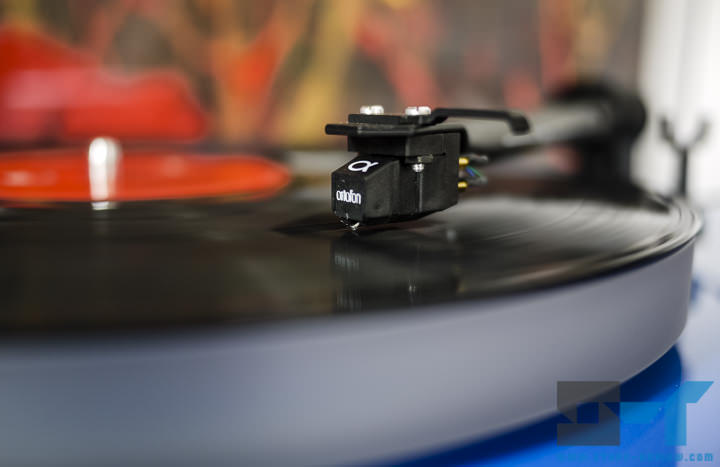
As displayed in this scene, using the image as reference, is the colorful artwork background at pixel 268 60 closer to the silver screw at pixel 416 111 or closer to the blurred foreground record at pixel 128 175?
the blurred foreground record at pixel 128 175

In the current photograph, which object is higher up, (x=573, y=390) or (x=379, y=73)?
(x=379, y=73)

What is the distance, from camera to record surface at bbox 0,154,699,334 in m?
0.39

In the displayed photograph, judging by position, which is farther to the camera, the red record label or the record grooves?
the red record label

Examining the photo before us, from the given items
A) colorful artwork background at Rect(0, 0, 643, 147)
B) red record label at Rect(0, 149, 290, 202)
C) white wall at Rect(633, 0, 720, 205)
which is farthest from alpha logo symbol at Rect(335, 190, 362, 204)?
white wall at Rect(633, 0, 720, 205)

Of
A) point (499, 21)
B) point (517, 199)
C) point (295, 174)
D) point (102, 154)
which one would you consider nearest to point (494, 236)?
point (517, 199)

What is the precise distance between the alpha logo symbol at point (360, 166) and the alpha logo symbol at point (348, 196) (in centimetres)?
2

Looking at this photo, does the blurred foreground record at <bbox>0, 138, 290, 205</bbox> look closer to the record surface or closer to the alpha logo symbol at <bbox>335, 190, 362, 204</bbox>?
the record surface

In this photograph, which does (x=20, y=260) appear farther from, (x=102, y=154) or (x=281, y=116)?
(x=281, y=116)

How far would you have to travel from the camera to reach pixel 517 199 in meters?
0.85

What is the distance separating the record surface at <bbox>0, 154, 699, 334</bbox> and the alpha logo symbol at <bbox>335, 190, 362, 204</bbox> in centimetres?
4

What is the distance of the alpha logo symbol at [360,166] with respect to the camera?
1.81ft

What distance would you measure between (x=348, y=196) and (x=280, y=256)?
83 mm

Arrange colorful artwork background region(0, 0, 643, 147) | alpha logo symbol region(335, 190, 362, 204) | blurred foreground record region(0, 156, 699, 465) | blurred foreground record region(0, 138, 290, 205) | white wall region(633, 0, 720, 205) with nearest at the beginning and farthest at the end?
blurred foreground record region(0, 156, 699, 465) < alpha logo symbol region(335, 190, 362, 204) < blurred foreground record region(0, 138, 290, 205) < colorful artwork background region(0, 0, 643, 147) < white wall region(633, 0, 720, 205)

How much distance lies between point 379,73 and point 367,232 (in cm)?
127
